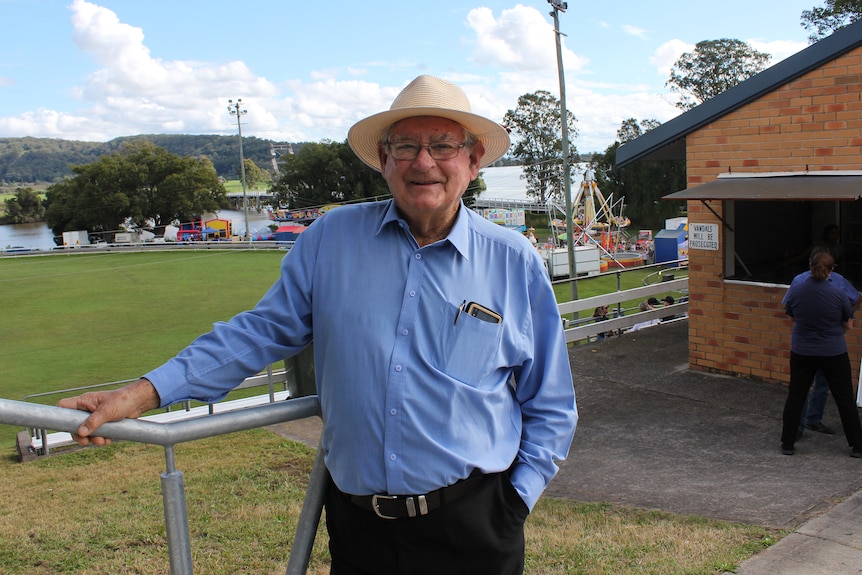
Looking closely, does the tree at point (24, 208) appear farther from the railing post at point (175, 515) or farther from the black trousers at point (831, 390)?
the railing post at point (175, 515)

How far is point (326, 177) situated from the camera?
79250mm

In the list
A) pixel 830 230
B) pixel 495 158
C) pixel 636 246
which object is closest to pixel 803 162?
pixel 830 230

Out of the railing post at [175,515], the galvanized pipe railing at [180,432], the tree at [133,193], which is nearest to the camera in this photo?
the galvanized pipe railing at [180,432]

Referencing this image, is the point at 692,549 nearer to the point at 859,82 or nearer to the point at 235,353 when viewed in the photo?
the point at 235,353

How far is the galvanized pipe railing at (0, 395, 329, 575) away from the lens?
1.60m

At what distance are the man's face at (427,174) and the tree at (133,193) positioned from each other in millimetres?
81063

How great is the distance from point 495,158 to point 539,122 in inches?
2674

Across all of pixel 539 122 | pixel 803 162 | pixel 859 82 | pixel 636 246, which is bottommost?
pixel 636 246

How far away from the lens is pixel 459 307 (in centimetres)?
208

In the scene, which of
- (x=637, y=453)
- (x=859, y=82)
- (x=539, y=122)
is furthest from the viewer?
(x=539, y=122)

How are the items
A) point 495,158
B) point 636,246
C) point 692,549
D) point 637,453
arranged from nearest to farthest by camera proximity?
point 495,158, point 692,549, point 637,453, point 636,246

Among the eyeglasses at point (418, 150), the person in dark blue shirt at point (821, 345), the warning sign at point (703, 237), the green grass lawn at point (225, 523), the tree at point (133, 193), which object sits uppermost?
the tree at point (133, 193)

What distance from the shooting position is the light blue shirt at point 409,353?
1.98m

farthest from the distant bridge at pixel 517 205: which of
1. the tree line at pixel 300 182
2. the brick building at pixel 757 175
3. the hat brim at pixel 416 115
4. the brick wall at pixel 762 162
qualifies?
the hat brim at pixel 416 115
